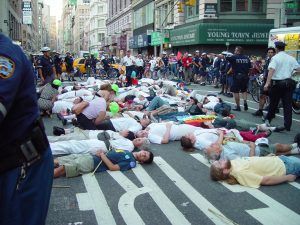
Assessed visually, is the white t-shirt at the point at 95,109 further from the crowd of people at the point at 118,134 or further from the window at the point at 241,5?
the window at the point at 241,5

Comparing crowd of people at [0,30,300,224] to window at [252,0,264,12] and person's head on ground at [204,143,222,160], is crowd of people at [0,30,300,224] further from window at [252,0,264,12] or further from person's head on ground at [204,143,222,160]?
window at [252,0,264,12]

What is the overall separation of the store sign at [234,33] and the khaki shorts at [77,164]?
2725 centimetres

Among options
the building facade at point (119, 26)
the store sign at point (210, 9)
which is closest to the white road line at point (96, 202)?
the store sign at point (210, 9)

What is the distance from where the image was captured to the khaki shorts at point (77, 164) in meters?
5.86

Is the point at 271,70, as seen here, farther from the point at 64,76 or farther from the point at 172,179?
the point at 64,76

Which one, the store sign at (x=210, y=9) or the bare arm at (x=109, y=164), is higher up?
the store sign at (x=210, y=9)

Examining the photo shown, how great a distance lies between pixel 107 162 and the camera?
20.1 ft

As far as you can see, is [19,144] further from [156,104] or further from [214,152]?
[156,104]

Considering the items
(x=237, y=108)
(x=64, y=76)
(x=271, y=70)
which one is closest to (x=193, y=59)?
(x=64, y=76)

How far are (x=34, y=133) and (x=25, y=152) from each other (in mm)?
119

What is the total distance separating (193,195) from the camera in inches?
205

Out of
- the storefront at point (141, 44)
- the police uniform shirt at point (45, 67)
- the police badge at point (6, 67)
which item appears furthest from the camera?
the storefront at point (141, 44)

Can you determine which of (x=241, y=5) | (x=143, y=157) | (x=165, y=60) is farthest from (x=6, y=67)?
(x=241, y=5)

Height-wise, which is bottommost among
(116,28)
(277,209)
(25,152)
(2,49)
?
(277,209)
